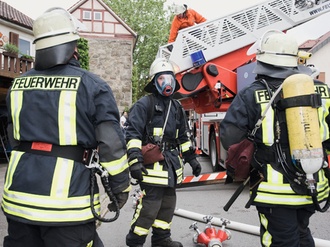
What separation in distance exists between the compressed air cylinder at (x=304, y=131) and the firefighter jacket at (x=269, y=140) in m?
0.14

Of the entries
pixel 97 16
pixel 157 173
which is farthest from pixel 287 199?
pixel 97 16

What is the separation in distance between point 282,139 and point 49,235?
1578mm

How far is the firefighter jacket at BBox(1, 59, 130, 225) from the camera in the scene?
95.8 inches

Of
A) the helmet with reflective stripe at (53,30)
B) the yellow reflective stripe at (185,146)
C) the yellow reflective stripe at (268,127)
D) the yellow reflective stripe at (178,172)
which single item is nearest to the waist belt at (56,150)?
the helmet with reflective stripe at (53,30)

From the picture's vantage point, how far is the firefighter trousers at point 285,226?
8.93 ft

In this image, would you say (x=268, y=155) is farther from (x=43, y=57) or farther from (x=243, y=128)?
(x=43, y=57)

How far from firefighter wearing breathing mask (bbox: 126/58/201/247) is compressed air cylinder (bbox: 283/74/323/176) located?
65.9 inches

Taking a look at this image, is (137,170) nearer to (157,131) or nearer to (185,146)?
(157,131)

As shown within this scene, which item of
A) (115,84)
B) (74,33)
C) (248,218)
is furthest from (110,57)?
(74,33)

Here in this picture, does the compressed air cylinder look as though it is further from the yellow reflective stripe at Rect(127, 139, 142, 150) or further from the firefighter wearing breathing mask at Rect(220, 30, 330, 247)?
the yellow reflective stripe at Rect(127, 139, 142, 150)

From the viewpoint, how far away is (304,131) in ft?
8.50

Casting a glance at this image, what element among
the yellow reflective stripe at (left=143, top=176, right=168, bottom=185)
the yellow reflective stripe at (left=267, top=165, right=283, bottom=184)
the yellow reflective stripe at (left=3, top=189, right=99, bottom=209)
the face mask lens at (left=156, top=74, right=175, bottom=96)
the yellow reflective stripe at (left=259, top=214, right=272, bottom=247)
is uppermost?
the face mask lens at (left=156, top=74, right=175, bottom=96)

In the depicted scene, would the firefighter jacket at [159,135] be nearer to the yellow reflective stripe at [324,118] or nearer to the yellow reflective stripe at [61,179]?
the yellow reflective stripe at [61,179]

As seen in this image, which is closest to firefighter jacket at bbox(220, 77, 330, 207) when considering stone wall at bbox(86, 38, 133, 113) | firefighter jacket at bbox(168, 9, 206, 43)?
Result: firefighter jacket at bbox(168, 9, 206, 43)
